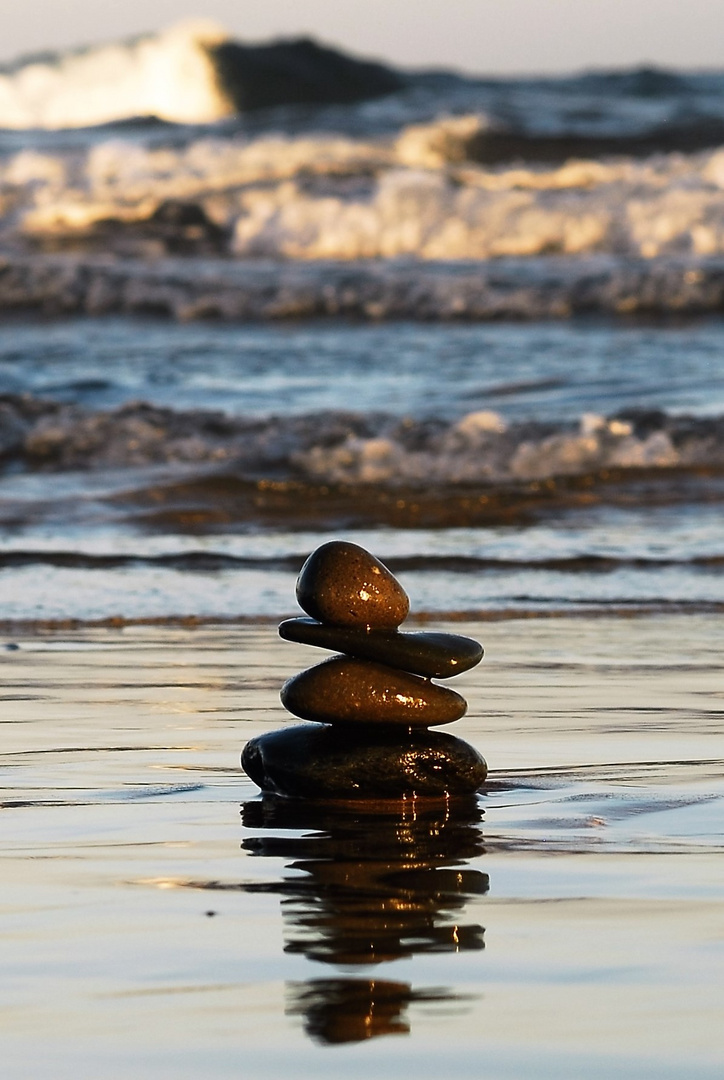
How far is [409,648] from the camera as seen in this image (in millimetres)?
3312

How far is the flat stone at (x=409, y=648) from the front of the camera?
3309 mm

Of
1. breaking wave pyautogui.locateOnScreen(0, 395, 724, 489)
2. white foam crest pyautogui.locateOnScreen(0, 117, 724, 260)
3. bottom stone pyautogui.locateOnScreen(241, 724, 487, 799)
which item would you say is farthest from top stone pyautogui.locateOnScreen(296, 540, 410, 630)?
white foam crest pyautogui.locateOnScreen(0, 117, 724, 260)

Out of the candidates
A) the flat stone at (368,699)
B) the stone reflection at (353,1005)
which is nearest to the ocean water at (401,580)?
the stone reflection at (353,1005)

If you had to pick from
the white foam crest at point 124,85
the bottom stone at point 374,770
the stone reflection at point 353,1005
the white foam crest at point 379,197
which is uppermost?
the white foam crest at point 124,85

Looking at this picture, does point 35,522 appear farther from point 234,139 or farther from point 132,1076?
point 234,139

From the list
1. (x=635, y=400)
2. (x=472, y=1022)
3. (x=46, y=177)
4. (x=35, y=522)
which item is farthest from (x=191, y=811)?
(x=46, y=177)

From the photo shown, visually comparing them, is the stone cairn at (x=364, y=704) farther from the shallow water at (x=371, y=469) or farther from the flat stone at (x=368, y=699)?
the shallow water at (x=371, y=469)

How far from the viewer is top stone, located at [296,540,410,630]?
11.0ft

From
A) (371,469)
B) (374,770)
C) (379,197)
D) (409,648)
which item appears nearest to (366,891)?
(374,770)

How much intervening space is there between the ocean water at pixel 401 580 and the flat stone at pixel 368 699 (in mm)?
186

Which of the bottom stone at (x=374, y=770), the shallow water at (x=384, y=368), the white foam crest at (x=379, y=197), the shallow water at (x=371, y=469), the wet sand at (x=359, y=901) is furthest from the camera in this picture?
the white foam crest at (x=379, y=197)

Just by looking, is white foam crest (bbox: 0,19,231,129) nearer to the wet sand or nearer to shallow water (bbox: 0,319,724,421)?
shallow water (bbox: 0,319,724,421)

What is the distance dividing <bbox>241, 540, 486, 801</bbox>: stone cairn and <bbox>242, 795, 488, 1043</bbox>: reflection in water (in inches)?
2.1

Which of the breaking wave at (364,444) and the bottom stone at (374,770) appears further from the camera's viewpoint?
the breaking wave at (364,444)
